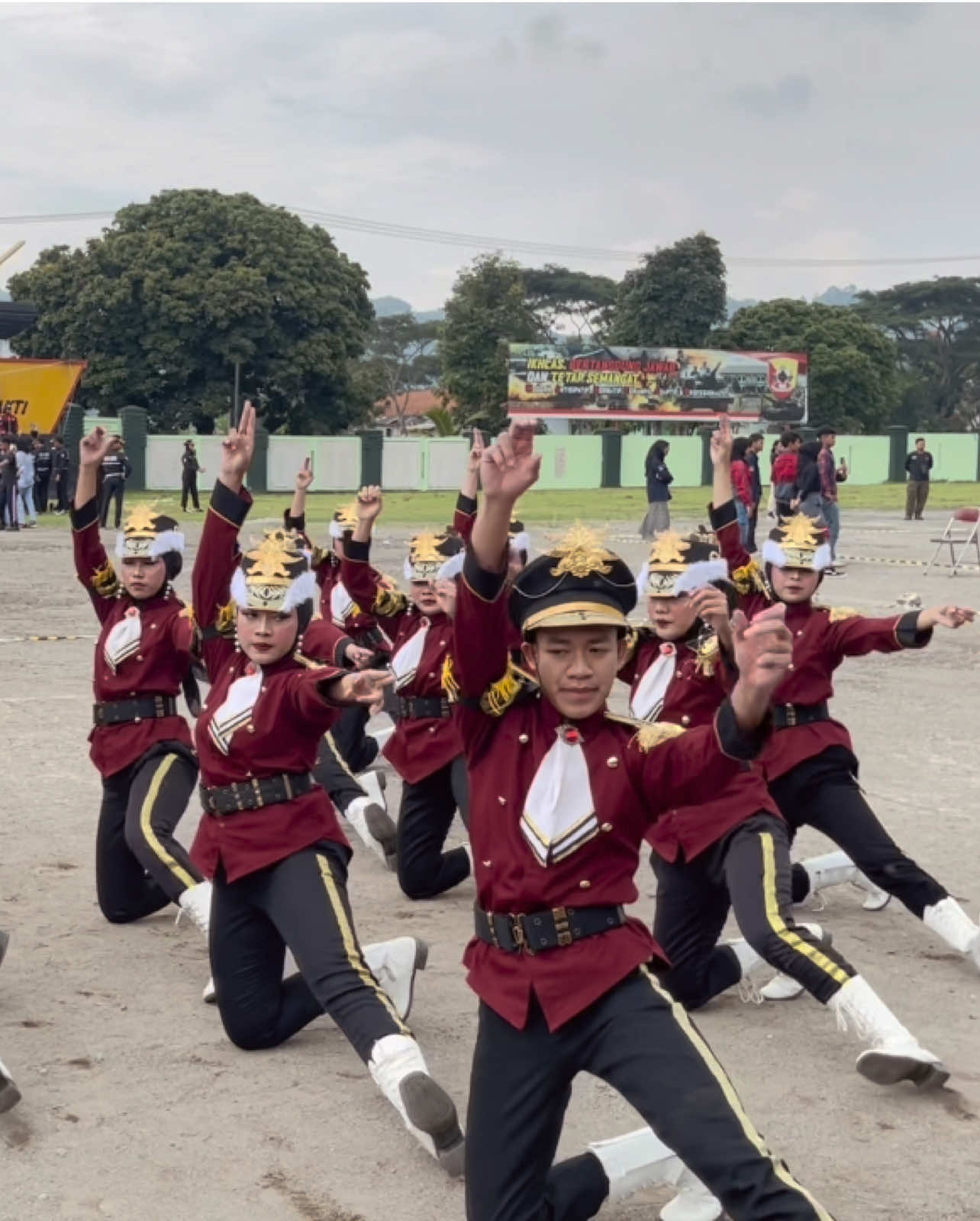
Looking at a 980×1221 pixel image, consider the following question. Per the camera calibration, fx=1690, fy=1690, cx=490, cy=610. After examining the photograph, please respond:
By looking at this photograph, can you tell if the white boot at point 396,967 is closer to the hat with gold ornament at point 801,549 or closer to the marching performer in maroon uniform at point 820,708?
the marching performer in maroon uniform at point 820,708

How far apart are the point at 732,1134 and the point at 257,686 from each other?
2736mm

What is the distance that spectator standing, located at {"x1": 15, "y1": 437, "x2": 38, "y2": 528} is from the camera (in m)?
32.8

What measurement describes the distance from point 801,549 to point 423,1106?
3.34 meters

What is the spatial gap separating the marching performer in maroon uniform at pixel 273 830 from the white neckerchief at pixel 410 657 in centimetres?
212

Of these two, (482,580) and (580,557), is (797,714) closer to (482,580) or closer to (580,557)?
(580,557)

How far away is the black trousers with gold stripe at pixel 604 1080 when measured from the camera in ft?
12.8

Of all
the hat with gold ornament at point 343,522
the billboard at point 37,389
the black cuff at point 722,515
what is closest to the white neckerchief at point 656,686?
the black cuff at point 722,515

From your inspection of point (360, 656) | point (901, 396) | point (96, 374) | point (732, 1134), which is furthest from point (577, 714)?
point (901, 396)

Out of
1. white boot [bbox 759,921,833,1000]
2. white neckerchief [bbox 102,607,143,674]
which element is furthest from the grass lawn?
white boot [bbox 759,921,833,1000]

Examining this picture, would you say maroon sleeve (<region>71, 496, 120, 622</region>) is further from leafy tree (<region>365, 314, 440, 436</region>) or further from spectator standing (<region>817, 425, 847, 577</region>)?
leafy tree (<region>365, 314, 440, 436</region>)

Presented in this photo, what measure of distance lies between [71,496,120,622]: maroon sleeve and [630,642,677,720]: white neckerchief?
2.65 meters

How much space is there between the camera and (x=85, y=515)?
25.1 ft

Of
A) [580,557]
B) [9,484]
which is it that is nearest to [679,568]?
[580,557]

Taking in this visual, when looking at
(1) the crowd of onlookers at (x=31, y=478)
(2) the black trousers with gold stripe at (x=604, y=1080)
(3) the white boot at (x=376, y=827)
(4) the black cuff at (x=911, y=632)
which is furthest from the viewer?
(1) the crowd of onlookers at (x=31, y=478)
